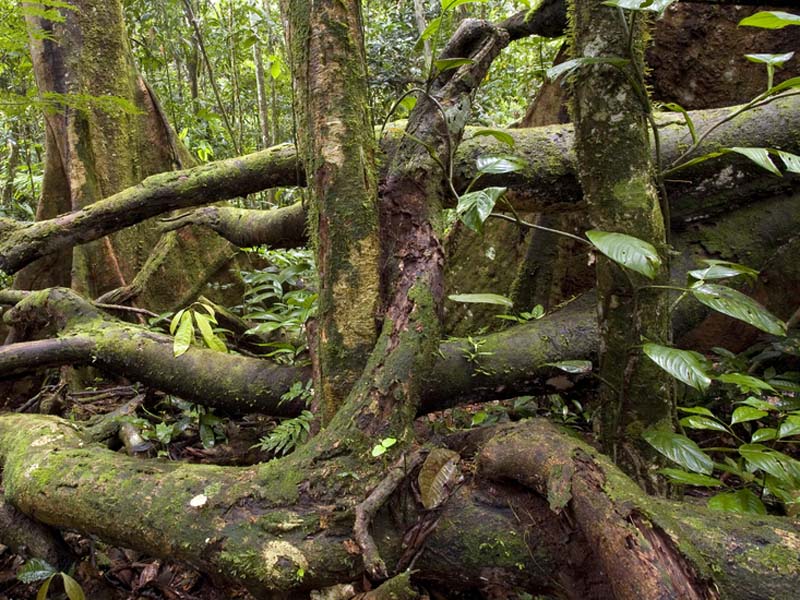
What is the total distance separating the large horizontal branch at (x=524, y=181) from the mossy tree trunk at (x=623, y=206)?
877 mm

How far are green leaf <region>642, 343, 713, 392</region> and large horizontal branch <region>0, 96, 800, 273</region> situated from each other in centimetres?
139

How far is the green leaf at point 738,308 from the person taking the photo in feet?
4.53

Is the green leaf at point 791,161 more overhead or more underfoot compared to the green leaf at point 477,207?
more overhead

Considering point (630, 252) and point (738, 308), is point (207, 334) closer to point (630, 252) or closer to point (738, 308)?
point (630, 252)

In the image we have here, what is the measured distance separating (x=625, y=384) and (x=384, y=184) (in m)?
1.20

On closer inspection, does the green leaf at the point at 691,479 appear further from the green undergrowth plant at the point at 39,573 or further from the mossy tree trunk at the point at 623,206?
the green undergrowth plant at the point at 39,573

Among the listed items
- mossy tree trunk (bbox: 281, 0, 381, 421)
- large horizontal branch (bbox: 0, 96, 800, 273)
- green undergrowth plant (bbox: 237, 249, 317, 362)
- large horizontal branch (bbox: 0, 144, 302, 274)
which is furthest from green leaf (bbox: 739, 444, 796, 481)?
large horizontal branch (bbox: 0, 144, 302, 274)

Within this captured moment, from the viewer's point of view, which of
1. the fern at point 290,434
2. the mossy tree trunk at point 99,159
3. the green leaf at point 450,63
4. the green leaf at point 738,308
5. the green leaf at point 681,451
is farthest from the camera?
the mossy tree trunk at point 99,159

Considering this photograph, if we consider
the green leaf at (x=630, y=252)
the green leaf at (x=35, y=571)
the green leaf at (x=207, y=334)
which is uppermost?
the green leaf at (x=630, y=252)

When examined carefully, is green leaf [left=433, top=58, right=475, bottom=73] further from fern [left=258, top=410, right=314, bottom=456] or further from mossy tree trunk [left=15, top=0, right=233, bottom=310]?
mossy tree trunk [left=15, top=0, right=233, bottom=310]

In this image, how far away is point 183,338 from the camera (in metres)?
2.82

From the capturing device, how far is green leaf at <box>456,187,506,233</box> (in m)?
1.54

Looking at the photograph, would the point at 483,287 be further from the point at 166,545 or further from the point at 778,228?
the point at 166,545

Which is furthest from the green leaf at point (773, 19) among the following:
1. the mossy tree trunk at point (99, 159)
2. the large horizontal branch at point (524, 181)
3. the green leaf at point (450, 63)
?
Result: the mossy tree trunk at point (99, 159)
